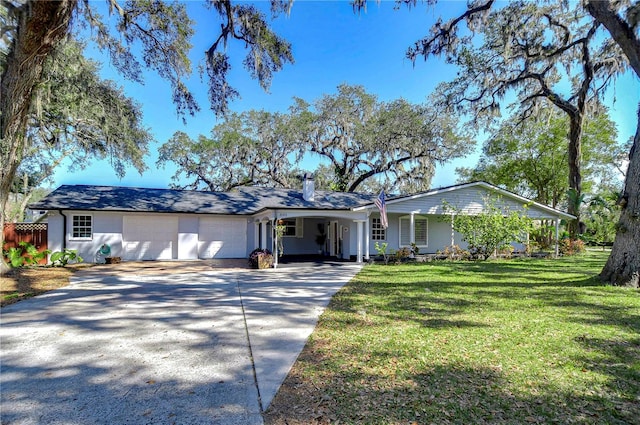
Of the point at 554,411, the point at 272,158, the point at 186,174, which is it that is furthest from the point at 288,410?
the point at 186,174

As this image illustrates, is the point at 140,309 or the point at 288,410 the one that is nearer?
the point at 288,410

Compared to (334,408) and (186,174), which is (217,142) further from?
(334,408)

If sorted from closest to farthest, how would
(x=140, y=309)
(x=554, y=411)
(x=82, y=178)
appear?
(x=554, y=411)
(x=140, y=309)
(x=82, y=178)

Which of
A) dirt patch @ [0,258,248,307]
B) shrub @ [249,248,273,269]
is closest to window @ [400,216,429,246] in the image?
shrub @ [249,248,273,269]

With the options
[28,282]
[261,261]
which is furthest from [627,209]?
[28,282]

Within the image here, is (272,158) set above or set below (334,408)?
above

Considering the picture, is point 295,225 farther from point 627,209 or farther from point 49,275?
point 627,209

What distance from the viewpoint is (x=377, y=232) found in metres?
16.3

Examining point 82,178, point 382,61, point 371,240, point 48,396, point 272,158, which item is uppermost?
point 382,61

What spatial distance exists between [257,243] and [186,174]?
13.7 m

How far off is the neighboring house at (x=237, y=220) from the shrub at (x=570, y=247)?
179 centimetres

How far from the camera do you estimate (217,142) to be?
2522cm

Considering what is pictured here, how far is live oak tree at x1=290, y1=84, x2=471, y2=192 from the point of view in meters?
22.6

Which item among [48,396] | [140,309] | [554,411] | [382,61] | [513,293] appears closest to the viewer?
[554,411]
